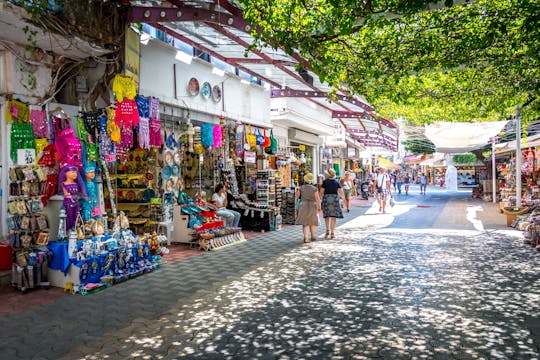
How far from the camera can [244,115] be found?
1343cm

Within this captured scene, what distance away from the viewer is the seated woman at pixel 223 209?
10586 mm

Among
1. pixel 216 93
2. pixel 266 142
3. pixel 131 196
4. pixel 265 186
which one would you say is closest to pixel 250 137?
pixel 266 142

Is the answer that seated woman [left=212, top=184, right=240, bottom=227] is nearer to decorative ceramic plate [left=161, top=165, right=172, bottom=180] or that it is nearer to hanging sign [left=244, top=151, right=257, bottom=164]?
decorative ceramic plate [left=161, top=165, right=172, bottom=180]

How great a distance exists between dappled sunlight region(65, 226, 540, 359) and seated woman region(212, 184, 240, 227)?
2892mm

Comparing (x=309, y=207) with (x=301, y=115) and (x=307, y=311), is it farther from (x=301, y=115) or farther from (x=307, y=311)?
(x=301, y=115)

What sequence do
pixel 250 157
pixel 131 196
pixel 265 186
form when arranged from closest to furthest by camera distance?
pixel 131 196 → pixel 265 186 → pixel 250 157

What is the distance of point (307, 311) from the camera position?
503 centimetres

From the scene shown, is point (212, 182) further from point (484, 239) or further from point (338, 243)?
point (484, 239)

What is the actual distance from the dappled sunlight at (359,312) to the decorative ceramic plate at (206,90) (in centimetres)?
540

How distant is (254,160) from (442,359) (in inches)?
397

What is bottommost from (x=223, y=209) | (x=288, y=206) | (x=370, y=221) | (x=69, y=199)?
(x=370, y=221)

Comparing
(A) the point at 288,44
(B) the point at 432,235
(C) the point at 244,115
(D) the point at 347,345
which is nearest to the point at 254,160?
(C) the point at 244,115

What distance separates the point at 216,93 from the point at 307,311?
26.9 feet

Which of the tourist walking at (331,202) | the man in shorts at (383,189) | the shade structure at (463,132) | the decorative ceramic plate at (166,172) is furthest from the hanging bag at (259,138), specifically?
the shade structure at (463,132)
